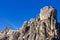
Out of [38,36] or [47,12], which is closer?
[38,36]

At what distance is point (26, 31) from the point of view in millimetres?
157625

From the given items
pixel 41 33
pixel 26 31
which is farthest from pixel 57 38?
pixel 26 31

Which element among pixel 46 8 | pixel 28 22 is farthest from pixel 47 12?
pixel 28 22

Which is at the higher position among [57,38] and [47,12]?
[47,12]

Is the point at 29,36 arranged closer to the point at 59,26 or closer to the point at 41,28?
the point at 41,28

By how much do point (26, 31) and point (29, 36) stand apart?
22.3ft

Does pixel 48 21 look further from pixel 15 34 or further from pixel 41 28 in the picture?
pixel 15 34

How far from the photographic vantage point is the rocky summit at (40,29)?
15062 cm

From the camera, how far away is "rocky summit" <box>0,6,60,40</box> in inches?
5930

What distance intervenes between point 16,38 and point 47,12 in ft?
84.4

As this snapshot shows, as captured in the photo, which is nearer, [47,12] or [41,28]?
[41,28]

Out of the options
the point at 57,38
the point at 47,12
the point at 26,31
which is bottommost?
the point at 57,38

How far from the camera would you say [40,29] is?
153125mm

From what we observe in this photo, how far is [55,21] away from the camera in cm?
15700
